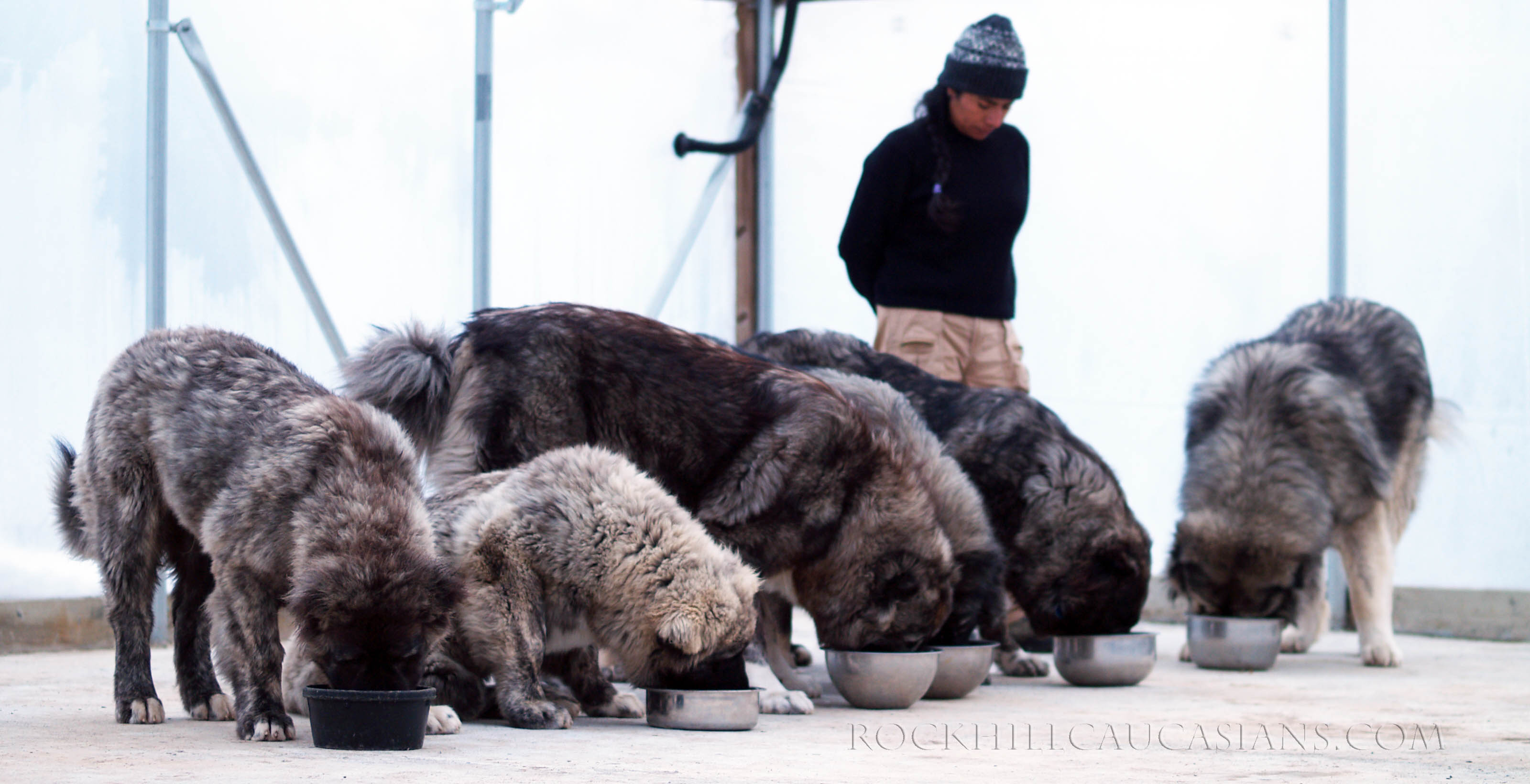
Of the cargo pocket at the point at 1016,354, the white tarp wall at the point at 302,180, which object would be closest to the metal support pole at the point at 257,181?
the white tarp wall at the point at 302,180

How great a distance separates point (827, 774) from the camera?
3.26 meters

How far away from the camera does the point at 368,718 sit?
3426 mm

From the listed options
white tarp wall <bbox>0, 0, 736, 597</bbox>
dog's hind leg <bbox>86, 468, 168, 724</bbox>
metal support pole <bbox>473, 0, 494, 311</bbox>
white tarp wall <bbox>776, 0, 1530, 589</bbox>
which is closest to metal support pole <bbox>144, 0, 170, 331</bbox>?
white tarp wall <bbox>0, 0, 736, 597</bbox>

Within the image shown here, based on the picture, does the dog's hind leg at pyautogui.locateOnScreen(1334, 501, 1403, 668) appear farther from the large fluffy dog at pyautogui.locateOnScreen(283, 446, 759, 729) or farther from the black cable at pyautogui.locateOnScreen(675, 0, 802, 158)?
the black cable at pyautogui.locateOnScreen(675, 0, 802, 158)

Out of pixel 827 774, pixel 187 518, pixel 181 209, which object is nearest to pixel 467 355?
pixel 187 518

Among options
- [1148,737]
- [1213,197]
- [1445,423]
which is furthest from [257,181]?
[1445,423]

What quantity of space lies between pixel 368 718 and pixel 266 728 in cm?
39

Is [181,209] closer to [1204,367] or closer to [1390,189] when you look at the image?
[1204,367]

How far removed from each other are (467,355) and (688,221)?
4846 millimetres

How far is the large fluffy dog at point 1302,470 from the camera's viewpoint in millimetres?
6539

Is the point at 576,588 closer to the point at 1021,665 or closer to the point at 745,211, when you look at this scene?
the point at 1021,665

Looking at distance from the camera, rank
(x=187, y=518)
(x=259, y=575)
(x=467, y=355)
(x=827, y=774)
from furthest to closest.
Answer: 1. (x=467, y=355)
2. (x=187, y=518)
3. (x=259, y=575)
4. (x=827, y=774)

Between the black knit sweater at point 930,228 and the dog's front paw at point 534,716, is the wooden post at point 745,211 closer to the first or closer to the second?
the black knit sweater at point 930,228

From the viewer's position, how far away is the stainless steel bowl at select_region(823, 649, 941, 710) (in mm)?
4715
